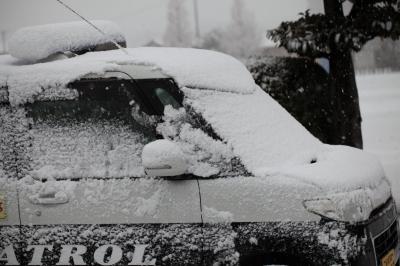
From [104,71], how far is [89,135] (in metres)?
0.46

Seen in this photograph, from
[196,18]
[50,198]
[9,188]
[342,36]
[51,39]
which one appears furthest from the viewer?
[196,18]

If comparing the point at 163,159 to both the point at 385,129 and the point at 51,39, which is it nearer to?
the point at 51,39

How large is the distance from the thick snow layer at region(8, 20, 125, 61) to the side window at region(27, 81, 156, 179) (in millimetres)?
517

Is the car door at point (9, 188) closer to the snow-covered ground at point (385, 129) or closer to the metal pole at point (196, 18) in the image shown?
the snow-covered ground at point (385, 129)

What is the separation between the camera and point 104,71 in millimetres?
3410

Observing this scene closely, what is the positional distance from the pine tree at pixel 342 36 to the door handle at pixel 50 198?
15.2 ft

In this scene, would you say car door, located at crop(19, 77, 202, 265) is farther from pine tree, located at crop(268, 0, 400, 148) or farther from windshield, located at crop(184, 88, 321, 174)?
pine tree, located at crop(268, 0, 400, 148)

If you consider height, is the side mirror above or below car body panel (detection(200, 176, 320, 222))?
above

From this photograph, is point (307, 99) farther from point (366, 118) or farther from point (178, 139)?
point (366, 118)

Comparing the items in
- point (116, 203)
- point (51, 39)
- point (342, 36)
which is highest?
point (51, 39)

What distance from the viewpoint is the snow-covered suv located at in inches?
119

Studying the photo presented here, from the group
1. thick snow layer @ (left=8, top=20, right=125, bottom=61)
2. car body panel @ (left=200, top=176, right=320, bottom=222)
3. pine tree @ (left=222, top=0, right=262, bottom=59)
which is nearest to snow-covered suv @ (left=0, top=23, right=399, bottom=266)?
car body panel @ (left=200, top=176, right=320, bottom=222)

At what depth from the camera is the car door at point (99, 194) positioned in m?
3.11

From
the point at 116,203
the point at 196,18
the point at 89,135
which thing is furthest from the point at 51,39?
the point at 196,18
